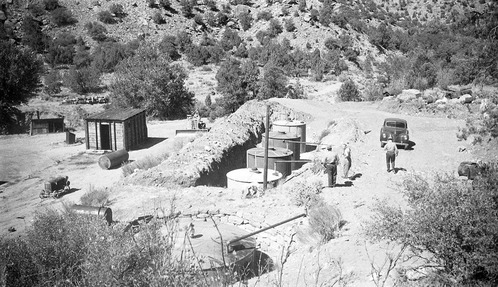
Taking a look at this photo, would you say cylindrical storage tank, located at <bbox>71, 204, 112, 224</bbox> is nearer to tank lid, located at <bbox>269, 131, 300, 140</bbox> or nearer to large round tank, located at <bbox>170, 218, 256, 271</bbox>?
large round tank, located at <bbox>170, 218, 256, 271</bbox>

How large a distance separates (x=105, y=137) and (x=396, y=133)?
1772 cm

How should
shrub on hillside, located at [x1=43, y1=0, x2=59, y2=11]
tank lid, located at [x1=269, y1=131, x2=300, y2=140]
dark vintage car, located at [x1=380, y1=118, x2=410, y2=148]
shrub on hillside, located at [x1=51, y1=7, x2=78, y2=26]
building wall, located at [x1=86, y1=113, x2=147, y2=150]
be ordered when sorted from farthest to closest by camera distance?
shrub on hillside, located at [x1=43, y1=0, x2=59, y2=11], shrub on hillside, located at [x1=51, y1=7, x2=78, y2=26], building wall, located at [x1=86, y1=113, x2=147, y2=150], tank lid, located at [x1=269, y1=131, x2=300, y2=140], dark vintage car, located at [x1=380, y1=118, x2=410, y2=148]

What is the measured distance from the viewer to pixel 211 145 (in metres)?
25.1

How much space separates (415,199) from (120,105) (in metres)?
33.3

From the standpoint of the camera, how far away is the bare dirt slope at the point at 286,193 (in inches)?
505

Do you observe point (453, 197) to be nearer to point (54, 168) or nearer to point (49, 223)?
point (49, 223)

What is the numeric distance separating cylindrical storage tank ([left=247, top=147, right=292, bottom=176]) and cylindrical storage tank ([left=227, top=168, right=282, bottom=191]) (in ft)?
4.93

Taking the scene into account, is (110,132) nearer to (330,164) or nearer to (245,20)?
(330,164)

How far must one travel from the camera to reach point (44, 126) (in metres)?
35.8

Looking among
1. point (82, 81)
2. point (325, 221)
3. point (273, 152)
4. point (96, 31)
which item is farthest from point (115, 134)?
point (96, 31)

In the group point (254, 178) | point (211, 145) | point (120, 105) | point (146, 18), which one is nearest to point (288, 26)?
point (146, 18)

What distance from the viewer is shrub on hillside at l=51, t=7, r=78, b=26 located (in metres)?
62.0

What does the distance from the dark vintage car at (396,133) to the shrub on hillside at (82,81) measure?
33497 millimetres

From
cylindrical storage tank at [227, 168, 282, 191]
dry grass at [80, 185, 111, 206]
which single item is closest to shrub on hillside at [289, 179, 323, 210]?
cylindrical storage tank at [227, 168, 282, 191]
